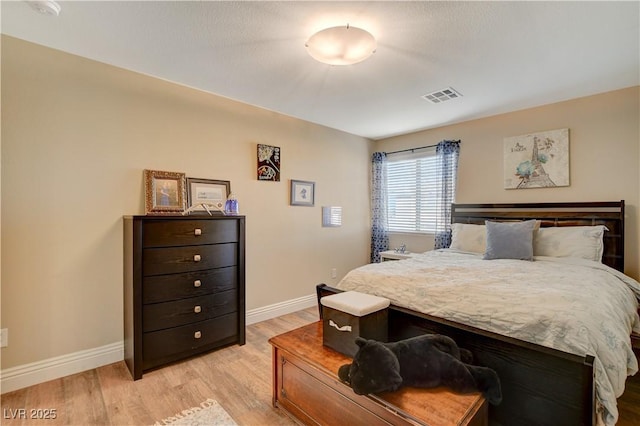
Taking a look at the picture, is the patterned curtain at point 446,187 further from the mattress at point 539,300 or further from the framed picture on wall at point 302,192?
the framed picture on wall at point 302,192

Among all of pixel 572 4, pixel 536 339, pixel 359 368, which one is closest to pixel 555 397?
pixel 536 339

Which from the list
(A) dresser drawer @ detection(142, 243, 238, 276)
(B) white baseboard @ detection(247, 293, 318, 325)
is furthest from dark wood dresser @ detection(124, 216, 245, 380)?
(B) white baseboard @ detection(247, 293, 318, 325)

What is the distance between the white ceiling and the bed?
5.33ft

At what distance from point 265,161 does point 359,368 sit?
8.53ft

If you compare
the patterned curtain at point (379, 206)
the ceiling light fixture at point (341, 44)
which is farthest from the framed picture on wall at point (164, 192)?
the patterned curtain at point (379, 206)

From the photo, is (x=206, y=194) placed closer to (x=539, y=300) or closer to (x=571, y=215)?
(x=539, y=300)

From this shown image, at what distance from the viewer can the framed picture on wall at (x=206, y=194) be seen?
2877mm

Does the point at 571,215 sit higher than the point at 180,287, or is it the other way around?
the point at 571,215

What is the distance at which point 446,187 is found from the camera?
397 centimetres

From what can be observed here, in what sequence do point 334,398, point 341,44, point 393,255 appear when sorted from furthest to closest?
point 393,255, point 341,44, point 334,398

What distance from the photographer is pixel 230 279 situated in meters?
2.75

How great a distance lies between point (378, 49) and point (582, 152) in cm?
252

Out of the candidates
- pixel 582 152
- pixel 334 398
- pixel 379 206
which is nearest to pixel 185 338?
pixel 334 398

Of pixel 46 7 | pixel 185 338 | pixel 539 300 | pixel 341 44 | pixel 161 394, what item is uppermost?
pixel 46 7
